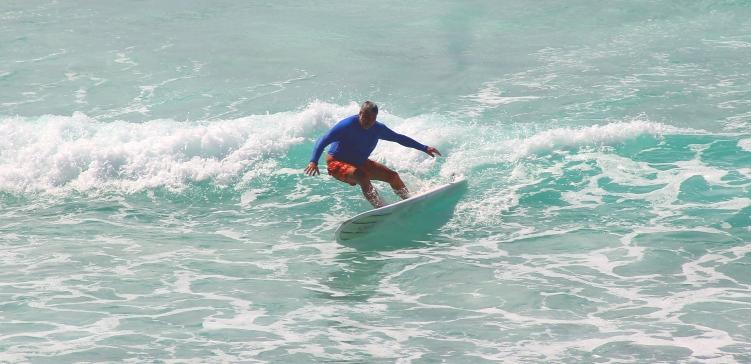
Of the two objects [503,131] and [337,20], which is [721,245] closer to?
[503,131]

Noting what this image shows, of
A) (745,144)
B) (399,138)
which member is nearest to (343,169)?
(399,138)

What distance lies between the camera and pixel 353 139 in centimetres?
1154

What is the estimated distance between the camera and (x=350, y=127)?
37.6ft

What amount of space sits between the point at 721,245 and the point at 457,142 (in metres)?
5.28

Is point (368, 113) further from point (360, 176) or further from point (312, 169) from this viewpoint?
point (312, 169)

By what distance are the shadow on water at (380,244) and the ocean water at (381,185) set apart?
0.13 feet

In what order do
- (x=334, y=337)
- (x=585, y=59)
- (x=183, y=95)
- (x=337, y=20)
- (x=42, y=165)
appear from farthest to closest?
(x=337, y=20)
(x=585, y=59)
(x=183, y=95)
(x=42, y=165)
(x=334, y=337)

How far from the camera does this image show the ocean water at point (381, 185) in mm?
8914

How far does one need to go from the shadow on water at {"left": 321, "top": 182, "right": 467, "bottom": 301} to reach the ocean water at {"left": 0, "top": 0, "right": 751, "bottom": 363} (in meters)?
0.04

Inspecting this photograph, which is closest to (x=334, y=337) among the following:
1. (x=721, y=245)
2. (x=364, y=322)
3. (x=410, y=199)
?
(x=364, y=322)

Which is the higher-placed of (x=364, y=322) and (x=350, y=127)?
(x=350, y=127)

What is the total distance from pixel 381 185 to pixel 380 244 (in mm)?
2486

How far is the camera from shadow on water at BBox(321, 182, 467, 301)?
1018cm

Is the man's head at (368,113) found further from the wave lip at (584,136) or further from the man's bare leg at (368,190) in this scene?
the wave lip at (584,136)
